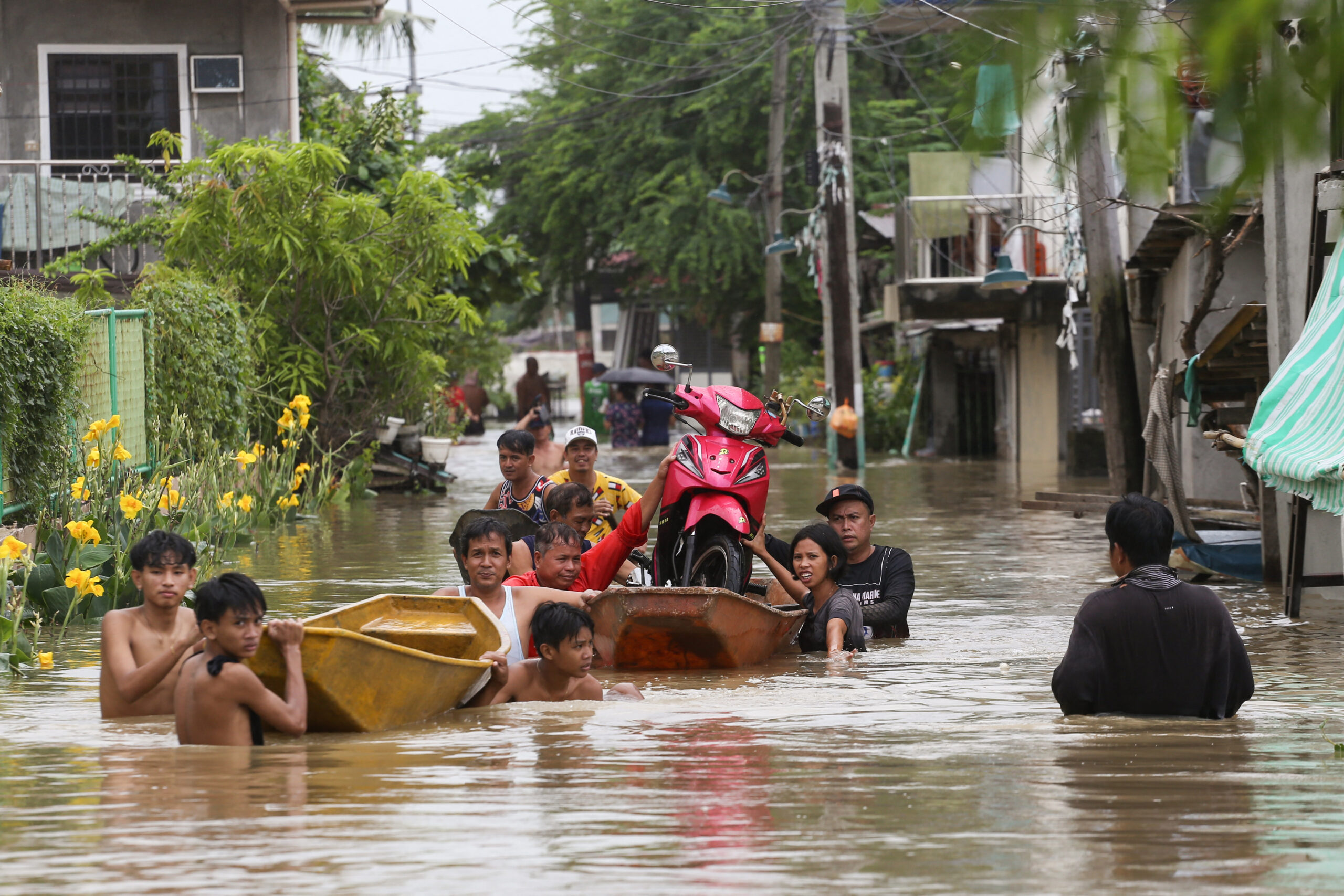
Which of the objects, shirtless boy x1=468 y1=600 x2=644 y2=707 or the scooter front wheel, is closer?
shirtless boy x1=468 y1=600 x2=644 y2=707

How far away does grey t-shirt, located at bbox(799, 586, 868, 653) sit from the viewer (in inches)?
359

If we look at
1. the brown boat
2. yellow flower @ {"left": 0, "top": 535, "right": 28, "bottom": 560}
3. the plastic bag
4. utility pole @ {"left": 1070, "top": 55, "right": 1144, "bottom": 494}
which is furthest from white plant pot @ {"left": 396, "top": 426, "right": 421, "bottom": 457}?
yellow flower @ {"left": 0, "top": 535, "right": 28, "bottom": 560}

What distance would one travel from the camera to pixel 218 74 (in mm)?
21484

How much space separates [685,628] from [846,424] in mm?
18434

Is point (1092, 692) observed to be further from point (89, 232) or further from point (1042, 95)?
point (89, 232)

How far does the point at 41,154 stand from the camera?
70.1 ft

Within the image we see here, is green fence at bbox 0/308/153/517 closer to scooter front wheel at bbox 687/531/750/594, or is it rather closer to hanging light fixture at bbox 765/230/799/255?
scooter front wheel at bbox 687/531/750/594

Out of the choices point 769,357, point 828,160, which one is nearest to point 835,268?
point 828,160

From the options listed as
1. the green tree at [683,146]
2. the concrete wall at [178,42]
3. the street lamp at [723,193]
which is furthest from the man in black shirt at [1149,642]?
the green tree at [683,146]

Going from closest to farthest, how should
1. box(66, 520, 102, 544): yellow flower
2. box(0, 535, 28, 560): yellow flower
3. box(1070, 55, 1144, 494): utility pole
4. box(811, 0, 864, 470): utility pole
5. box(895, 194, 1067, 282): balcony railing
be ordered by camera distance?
box(0, 535, 28, 560): yellow flower
box(66, 520, 102, 544): yellow flower
box(1070, 55, 1144, 494): utility pole
box(895, 194, 1067, 282): balcony railing
box(811, 0, 864, 470): utility pole

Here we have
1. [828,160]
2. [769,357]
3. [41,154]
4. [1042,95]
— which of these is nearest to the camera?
[1042,95]

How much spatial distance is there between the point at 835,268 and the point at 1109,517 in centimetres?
2158

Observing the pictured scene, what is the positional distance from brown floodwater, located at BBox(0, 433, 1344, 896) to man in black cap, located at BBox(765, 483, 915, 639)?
0.97 ft

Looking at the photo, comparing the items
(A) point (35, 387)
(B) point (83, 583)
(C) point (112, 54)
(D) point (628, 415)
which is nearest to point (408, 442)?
(C) point (112, 54)
